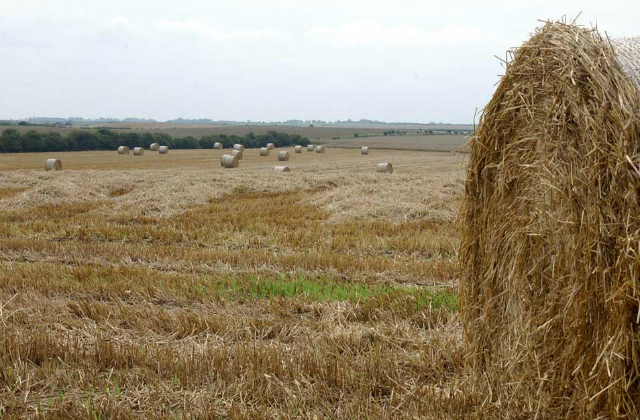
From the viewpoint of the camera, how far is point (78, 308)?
5910 millimetres

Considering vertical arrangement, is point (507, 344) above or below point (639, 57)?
below

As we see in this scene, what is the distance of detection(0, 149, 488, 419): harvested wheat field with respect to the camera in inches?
160

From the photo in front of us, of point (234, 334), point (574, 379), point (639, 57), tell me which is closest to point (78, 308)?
point (234, 334)

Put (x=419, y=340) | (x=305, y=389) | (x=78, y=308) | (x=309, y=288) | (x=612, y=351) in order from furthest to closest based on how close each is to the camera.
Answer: (x=309, y=288), (x=78, y=308), (x=419, y=340), (x=305, y=389), (x=612, y=351)

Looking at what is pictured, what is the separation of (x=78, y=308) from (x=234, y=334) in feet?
5.61

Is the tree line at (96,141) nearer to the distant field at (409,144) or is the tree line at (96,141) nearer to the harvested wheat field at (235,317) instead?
the distant field at (409,144)

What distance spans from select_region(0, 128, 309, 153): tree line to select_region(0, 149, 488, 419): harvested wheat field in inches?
1315

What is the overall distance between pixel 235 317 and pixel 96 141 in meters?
44.3

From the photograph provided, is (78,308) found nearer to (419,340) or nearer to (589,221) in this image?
(419,340)

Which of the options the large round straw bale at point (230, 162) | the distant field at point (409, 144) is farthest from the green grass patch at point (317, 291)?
the distant field at point (409, 144)

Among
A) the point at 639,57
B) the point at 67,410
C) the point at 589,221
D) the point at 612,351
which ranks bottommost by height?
the point at 67,410

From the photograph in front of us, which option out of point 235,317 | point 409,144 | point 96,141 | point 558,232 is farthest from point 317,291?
point 409,144

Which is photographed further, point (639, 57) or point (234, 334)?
Result: point (234, 334)

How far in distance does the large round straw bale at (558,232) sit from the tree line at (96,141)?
43258 millimetres
